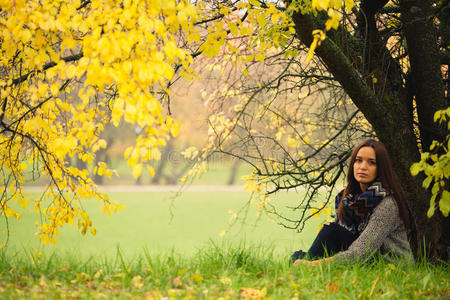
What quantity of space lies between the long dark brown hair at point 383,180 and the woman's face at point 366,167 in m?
0.03

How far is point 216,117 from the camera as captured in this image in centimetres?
596

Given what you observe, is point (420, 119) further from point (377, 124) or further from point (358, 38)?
point (358, 38)

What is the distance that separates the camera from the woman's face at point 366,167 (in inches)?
122

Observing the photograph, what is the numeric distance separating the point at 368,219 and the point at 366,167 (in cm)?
37

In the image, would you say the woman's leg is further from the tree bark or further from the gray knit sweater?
the tree bark

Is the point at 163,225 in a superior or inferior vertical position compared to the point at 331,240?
inferior

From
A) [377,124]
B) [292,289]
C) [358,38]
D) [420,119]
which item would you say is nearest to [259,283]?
[292,289]

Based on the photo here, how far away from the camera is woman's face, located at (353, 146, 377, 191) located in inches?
122

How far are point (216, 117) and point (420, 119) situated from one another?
274 centimetres

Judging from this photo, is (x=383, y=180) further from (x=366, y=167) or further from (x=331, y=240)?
(x=331, y=240)

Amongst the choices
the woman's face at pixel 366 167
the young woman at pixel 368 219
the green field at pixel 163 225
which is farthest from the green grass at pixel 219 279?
the green field at pixel 163 225

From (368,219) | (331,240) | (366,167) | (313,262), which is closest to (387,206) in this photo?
(368,219)

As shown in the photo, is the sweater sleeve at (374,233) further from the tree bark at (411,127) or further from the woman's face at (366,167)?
the tree bark at (411,127)

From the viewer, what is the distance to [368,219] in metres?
2.96
